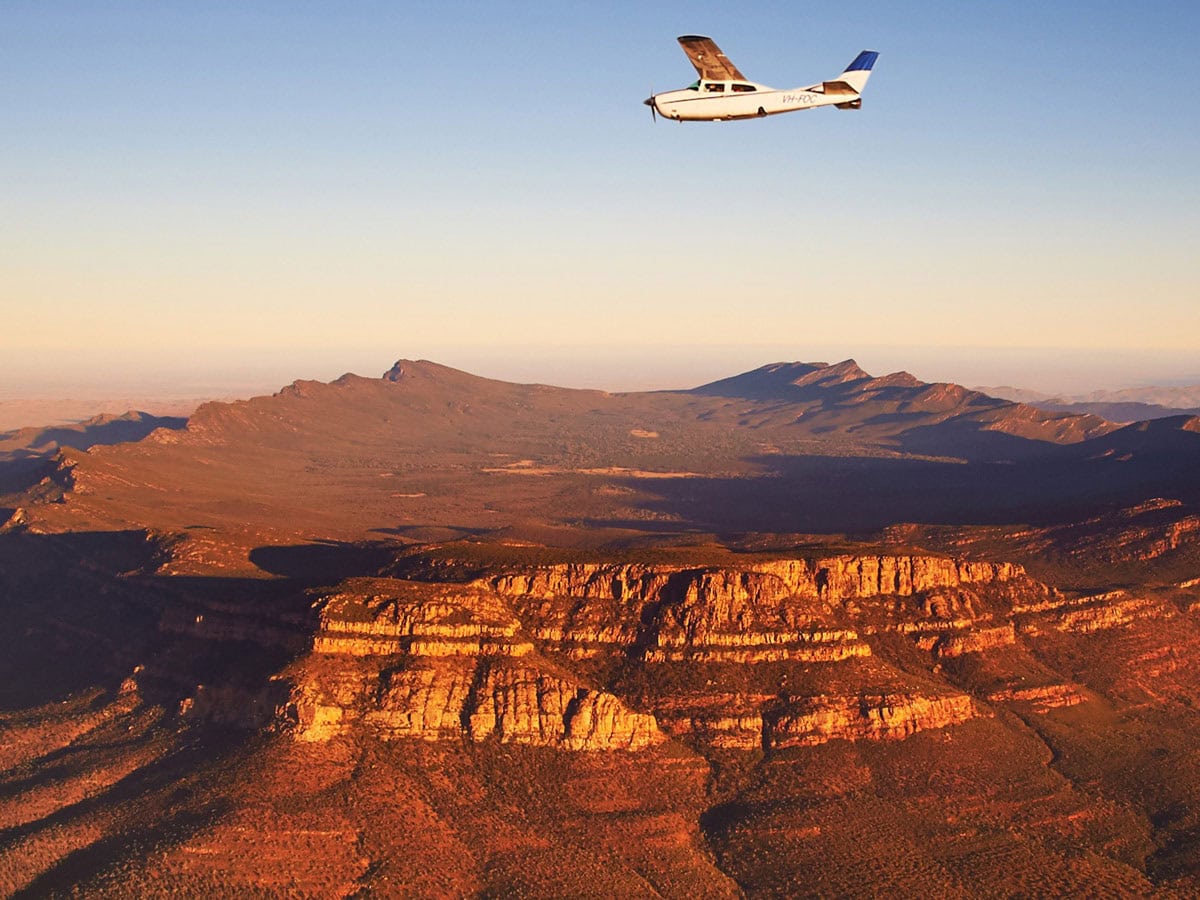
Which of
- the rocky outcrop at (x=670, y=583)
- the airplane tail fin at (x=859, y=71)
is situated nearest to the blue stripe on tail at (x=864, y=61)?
the airplane tail fin at (x=859, y=71)

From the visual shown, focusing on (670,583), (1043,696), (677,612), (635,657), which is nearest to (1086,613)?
(1043,696)

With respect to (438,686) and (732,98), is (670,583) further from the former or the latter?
(732,98)

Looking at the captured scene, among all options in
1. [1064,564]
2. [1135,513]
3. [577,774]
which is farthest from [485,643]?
[1135,513]

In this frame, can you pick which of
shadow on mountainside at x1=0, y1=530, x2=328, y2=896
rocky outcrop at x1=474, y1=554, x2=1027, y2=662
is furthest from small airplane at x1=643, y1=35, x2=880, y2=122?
shadow on mountainside at x1=0, y1=530, x2=328, y2=896

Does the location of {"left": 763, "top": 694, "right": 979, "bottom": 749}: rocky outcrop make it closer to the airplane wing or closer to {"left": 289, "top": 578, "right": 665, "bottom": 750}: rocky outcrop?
{"left": 289, "top": 578, "right": 665, "bottom": 750}: rocky outcrop

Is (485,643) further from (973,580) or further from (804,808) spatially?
(973,580)

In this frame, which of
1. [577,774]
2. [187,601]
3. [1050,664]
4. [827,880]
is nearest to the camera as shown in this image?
[827,880]
